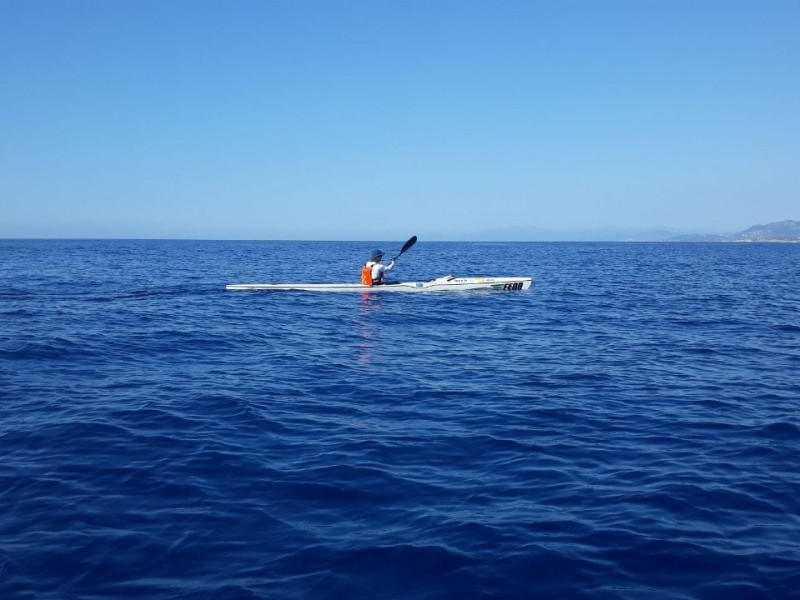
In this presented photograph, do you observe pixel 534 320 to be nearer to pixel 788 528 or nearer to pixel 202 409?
pixel 202 409

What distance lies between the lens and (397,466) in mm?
8797

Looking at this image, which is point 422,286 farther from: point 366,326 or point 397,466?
point 397,466

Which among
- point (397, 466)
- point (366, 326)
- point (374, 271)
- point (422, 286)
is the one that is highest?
point (374, 271)

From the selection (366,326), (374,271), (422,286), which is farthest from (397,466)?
(422,286)

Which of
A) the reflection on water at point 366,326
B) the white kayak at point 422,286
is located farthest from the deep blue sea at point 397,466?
the white kayak at point 422,286

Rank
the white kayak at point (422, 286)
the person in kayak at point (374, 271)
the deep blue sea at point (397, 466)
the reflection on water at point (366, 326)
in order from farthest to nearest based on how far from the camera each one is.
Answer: the white kayak at point (422, 286) → the person in kayak at point (374, 271) → the reflection on water at point (366, 326) → the deep blue sea at point (397, 466)

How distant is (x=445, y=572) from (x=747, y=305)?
87.8 ft

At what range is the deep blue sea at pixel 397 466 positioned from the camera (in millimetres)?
6129

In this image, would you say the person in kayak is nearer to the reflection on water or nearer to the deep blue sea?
the reflection on water

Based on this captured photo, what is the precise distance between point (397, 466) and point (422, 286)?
22.9 m

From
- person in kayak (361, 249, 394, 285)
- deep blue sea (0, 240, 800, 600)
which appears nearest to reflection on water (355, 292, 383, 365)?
deep blue sea (0, 240, 800, 600)

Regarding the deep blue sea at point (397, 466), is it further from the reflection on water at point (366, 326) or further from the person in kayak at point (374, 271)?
the person in kayak at point (374, 271)

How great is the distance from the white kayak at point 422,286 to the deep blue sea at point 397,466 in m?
11.9

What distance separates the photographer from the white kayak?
30969 mm
